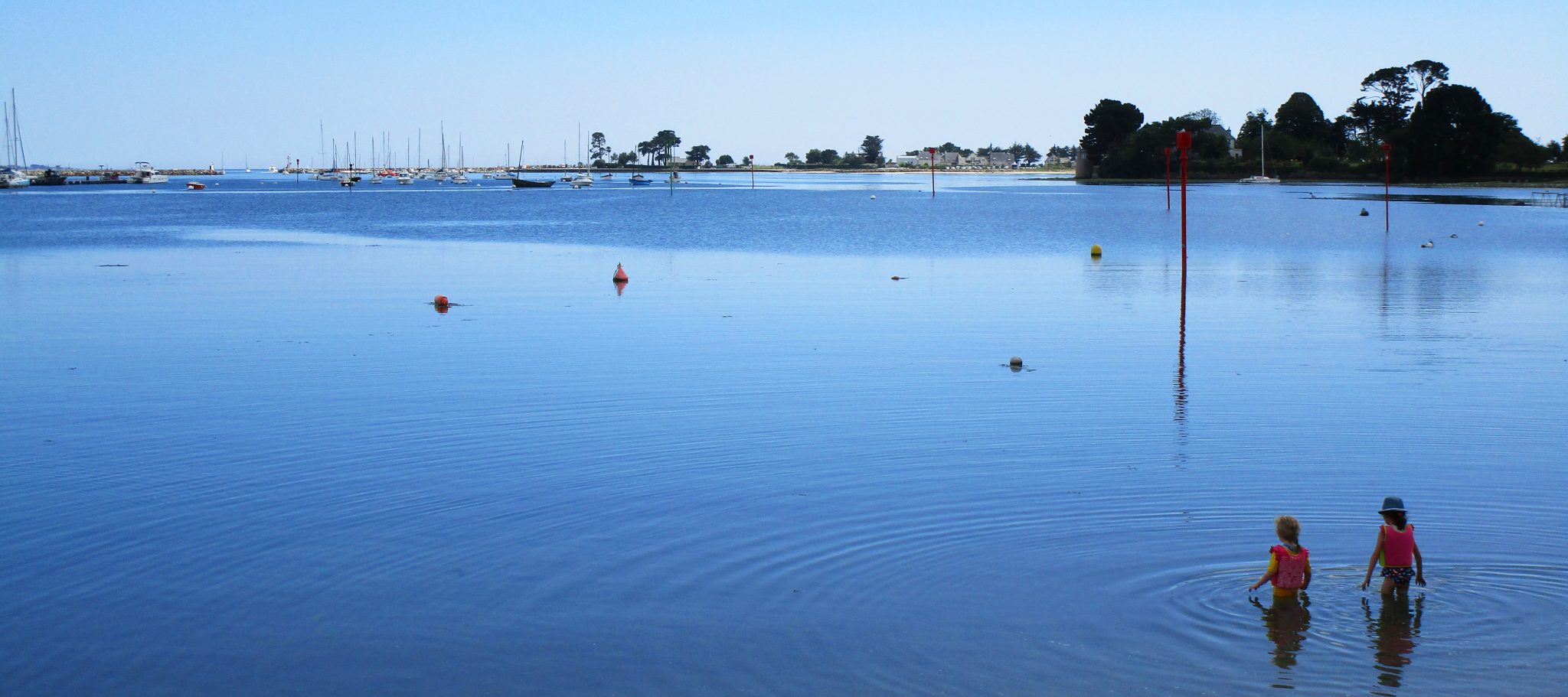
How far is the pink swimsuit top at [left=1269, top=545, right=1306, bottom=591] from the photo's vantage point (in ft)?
31.3

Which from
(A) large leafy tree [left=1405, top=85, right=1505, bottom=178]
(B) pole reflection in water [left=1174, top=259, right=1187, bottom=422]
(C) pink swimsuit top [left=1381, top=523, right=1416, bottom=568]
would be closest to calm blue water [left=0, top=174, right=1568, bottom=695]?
(B) pole reflection in water [left=1174, top=259, right=1187, bottom=422]

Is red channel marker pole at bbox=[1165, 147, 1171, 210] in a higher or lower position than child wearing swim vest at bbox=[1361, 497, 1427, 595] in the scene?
higher

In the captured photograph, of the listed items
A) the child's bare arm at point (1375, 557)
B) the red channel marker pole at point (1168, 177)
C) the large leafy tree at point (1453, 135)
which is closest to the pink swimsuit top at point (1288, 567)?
the child's bare arm at point (1375, 557)

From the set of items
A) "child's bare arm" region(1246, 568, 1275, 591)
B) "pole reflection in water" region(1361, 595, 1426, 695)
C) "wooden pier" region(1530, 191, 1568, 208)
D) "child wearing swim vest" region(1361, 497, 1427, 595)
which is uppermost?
"wooden pier" region(1530, 191, 1568, 208)

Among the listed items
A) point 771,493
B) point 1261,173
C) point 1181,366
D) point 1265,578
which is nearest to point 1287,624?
point 1265,578

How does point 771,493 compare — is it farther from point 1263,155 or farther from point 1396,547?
point 1263,155

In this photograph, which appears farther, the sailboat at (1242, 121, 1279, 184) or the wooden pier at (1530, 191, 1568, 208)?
the sailboat at (1242, 121, 1279, 184)

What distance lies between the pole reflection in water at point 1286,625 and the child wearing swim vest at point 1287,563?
87mm


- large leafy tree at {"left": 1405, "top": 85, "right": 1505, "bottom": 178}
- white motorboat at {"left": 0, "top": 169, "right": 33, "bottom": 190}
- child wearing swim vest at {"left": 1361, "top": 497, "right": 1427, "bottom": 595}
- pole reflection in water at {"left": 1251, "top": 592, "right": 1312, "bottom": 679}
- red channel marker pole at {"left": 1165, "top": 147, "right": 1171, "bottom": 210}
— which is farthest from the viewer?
white motorboat at {"left": 0, "top": 169, "right": 33, "bottom": 190}

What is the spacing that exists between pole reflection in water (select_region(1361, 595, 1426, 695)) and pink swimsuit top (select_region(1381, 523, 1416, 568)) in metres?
0.31

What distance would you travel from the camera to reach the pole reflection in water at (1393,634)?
855 cm

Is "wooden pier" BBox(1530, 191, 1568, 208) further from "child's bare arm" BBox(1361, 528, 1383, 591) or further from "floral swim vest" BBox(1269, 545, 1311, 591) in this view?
"floral swim vest" BBox(1269, 545, 1311, 591)

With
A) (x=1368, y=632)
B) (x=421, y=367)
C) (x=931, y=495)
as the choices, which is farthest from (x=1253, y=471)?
(x=421, y=367)

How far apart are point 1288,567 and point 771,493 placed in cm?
497
